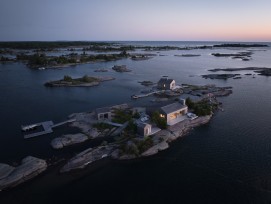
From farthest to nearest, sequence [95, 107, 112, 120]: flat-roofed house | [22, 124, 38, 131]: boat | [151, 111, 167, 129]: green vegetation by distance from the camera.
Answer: [95, 107, 112, 120]: flat-roofed house → [22, 124, 38, 131]: boat → [151, 111, 167, 129]: green vegetation

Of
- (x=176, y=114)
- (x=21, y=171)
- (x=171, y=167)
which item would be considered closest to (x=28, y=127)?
(x=21, y=171)

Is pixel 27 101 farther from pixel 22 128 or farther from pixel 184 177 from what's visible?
pixel 184 177

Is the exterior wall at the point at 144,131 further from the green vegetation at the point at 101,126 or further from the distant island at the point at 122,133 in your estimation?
the green vegetation at the point at 101,126

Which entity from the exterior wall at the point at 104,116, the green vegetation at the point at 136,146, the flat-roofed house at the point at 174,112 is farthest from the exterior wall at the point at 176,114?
the exterior wall at the point at 104,116

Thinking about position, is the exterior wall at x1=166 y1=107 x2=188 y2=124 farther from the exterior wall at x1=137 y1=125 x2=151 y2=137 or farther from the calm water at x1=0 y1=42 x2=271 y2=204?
the exterior wall at x1=137 y1=125 x2=151 y2=137

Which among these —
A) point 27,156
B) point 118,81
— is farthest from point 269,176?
point 118,81

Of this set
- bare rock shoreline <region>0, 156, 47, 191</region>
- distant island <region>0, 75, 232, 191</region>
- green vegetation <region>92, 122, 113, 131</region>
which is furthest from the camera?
green vegetation <region>92, 122, 113, 131</region>

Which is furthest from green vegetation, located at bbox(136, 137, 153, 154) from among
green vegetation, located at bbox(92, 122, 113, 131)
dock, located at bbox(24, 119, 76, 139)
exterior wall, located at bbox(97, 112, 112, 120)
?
dock, located at bbox(24, 119, 76, 139)

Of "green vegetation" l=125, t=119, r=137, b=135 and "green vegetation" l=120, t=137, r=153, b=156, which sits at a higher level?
"green vegetation" l=125, t=119, r=137, b=135

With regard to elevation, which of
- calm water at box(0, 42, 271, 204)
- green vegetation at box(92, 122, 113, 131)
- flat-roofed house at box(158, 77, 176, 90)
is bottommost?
calm water at box(0, 42, 271, 204)
